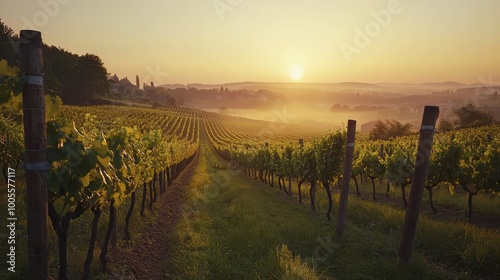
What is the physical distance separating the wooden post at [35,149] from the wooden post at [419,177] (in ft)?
19.3

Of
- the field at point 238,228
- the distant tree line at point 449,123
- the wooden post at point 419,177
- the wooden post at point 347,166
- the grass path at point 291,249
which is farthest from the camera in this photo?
the distant tree line at point 449,123

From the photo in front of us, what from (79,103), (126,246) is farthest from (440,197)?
(79,103)

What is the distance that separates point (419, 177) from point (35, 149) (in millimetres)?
6142

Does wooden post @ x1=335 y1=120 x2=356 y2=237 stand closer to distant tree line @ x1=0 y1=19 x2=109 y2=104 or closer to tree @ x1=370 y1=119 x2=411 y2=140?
tree @ x1=370 y1=119 x2=411 y2=140

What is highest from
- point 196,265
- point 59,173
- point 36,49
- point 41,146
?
point 36,49

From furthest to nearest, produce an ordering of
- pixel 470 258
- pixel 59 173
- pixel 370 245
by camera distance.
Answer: pixel 370 245 → pixel 470 258 → pixel 59 173

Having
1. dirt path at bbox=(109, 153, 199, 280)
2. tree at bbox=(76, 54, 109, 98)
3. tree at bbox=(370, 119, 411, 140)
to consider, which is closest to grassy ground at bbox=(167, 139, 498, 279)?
dirt path at bbox=(109, 153, 199, 280)

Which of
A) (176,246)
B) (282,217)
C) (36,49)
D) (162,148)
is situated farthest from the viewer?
(162,148)

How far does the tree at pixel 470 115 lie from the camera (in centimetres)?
6091

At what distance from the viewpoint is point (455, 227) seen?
7.47 m

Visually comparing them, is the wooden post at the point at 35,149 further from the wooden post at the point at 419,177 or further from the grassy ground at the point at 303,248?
the wooden post at the point at 419,177

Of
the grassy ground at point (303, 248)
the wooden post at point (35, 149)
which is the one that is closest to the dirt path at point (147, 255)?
the grassy ground at point (303, 248)

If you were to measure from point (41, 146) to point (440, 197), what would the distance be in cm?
1592

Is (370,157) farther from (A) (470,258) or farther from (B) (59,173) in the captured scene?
(B) (59,173)
